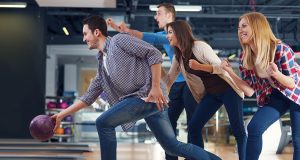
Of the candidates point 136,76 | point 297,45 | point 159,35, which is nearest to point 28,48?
point 159,35

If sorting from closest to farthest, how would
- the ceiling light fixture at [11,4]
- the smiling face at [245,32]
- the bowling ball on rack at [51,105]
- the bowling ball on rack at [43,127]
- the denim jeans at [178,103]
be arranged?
the smiling face at [245,32]
the bowling ball on rack at [43,127]
the denim jeans at [178,103]
the ceiling light fixture at [11,4]
the bowling ball on rack at [51,105]

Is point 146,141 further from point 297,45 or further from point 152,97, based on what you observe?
point 297,45

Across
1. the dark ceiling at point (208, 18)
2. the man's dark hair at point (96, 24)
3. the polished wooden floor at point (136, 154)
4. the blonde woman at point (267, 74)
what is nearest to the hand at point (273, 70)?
the blonde woman at point (267, 74)

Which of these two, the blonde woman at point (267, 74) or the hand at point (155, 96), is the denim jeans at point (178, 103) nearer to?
the blonde woman at point (267, 74)

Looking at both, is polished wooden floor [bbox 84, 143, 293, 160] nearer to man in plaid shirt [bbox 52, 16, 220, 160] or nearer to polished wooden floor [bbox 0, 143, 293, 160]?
polished wooden floor [bbox 0, 143, 293, 160]

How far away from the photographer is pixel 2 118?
948 centimetres

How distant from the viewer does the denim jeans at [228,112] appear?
3.39 meters

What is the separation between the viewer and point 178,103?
375cm

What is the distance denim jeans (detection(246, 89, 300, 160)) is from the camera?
3.01 m

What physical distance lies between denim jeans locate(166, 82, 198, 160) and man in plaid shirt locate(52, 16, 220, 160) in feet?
1.87

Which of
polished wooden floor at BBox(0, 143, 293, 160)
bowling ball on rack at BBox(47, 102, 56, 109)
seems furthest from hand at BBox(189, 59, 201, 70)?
bowling ball on rack at BBox(47, 102, 56, 109)

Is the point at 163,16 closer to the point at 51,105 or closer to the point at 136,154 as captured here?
the point at 136,154

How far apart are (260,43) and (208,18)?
11.8 m

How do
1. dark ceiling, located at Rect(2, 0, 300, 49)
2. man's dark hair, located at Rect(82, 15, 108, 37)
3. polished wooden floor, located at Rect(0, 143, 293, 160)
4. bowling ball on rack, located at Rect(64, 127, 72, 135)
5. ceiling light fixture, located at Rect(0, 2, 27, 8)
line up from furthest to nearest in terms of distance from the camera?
dark ceiling, located at Rect(2, 0, 300, 49)
bowling ball on rack, located at Rect(64, 127, 72, 135)
ceiling light fixture, located at Rect(0, 2, 27, 8)
polished wooden floor, located at Rect(0, 143, 293, 160)
man's dark hair, located at Rect(82, 15, 108, 37)
